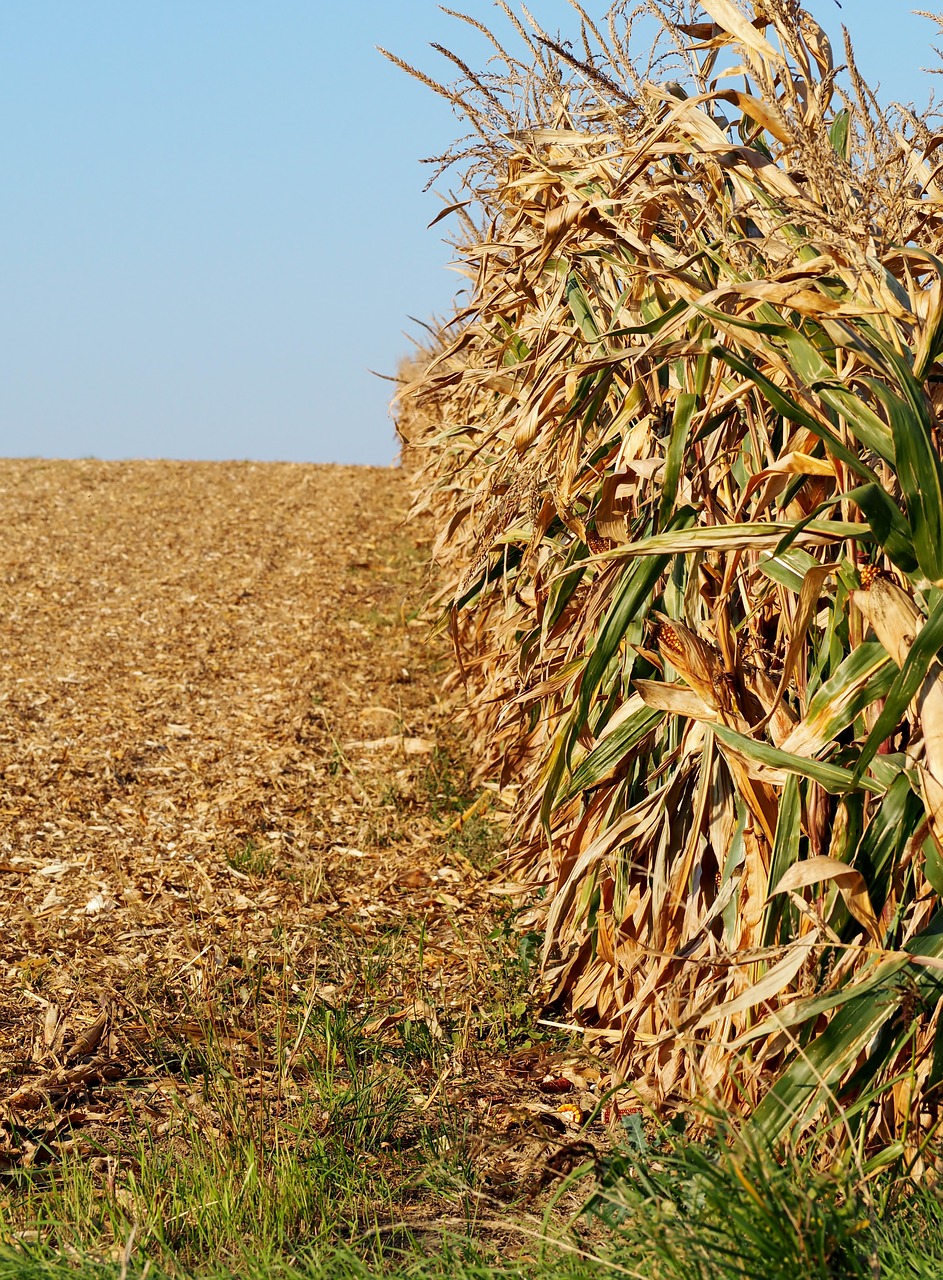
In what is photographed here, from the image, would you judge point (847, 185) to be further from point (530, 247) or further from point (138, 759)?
point (138, 759)

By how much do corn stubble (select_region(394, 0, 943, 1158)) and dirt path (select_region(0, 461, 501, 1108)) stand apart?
104 cm

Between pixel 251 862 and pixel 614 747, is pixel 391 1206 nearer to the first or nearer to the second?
pixel 614 747

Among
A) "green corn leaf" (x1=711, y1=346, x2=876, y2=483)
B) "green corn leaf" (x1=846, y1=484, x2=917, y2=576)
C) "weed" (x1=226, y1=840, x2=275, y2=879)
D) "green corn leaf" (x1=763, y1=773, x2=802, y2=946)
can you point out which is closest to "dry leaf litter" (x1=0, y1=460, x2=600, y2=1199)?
"weed" (x1=226, y1=840, x2=275, y2=879)

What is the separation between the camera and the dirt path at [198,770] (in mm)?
3602

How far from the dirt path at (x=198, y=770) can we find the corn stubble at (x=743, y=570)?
3.42 feet

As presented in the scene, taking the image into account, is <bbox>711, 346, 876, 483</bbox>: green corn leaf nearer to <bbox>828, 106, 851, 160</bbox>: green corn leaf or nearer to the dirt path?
<bbox>828, 106, 851, 160</bbox>: green corn leaf

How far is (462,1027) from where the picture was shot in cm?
320

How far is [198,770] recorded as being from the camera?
5.40 metres

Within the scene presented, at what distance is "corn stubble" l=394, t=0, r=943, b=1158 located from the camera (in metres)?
2.11

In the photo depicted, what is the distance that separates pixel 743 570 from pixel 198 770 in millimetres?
3467

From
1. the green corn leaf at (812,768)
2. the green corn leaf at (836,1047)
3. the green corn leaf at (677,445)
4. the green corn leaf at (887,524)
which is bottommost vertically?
the green corn leaf at (836,1047)

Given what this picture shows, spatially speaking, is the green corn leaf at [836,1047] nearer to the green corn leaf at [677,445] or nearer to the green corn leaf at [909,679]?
the green corn leaf at [909,679]

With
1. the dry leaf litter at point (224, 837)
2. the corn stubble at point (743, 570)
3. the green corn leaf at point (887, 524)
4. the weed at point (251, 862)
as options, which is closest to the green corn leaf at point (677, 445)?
Answer: the corn stubble at point (743, 570)

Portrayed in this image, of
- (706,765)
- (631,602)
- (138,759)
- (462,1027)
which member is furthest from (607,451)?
(138,759)
